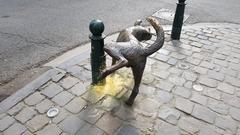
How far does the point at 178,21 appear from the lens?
555 cm

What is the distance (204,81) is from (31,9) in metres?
5.46

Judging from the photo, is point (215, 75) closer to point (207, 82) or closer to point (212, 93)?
point (207, 82)

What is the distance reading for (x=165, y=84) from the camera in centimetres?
412

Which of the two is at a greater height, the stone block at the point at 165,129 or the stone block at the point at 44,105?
the stone block at the point at 44,105

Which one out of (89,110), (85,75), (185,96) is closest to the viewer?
(89,110)

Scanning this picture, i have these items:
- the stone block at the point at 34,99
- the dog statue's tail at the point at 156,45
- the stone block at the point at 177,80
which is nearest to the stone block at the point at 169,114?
the stone block at the point at 177,80

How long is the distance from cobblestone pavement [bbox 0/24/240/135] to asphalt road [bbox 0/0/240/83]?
3.37 feet

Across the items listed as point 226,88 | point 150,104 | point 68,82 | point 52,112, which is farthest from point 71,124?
point 226,88

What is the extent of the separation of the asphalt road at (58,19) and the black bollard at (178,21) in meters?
1.40

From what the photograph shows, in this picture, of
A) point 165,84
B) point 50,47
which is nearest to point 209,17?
point 165,84

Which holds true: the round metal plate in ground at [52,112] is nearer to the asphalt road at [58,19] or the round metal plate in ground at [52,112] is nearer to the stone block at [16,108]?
the stone block at [16,108]

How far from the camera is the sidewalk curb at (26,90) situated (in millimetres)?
3554

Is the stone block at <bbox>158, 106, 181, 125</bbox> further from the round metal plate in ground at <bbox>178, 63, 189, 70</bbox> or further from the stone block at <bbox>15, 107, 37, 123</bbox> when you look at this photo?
the stone block at <bbox>15, 107, 37, 123</bbox>

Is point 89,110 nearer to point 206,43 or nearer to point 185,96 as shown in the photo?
point 185,96
